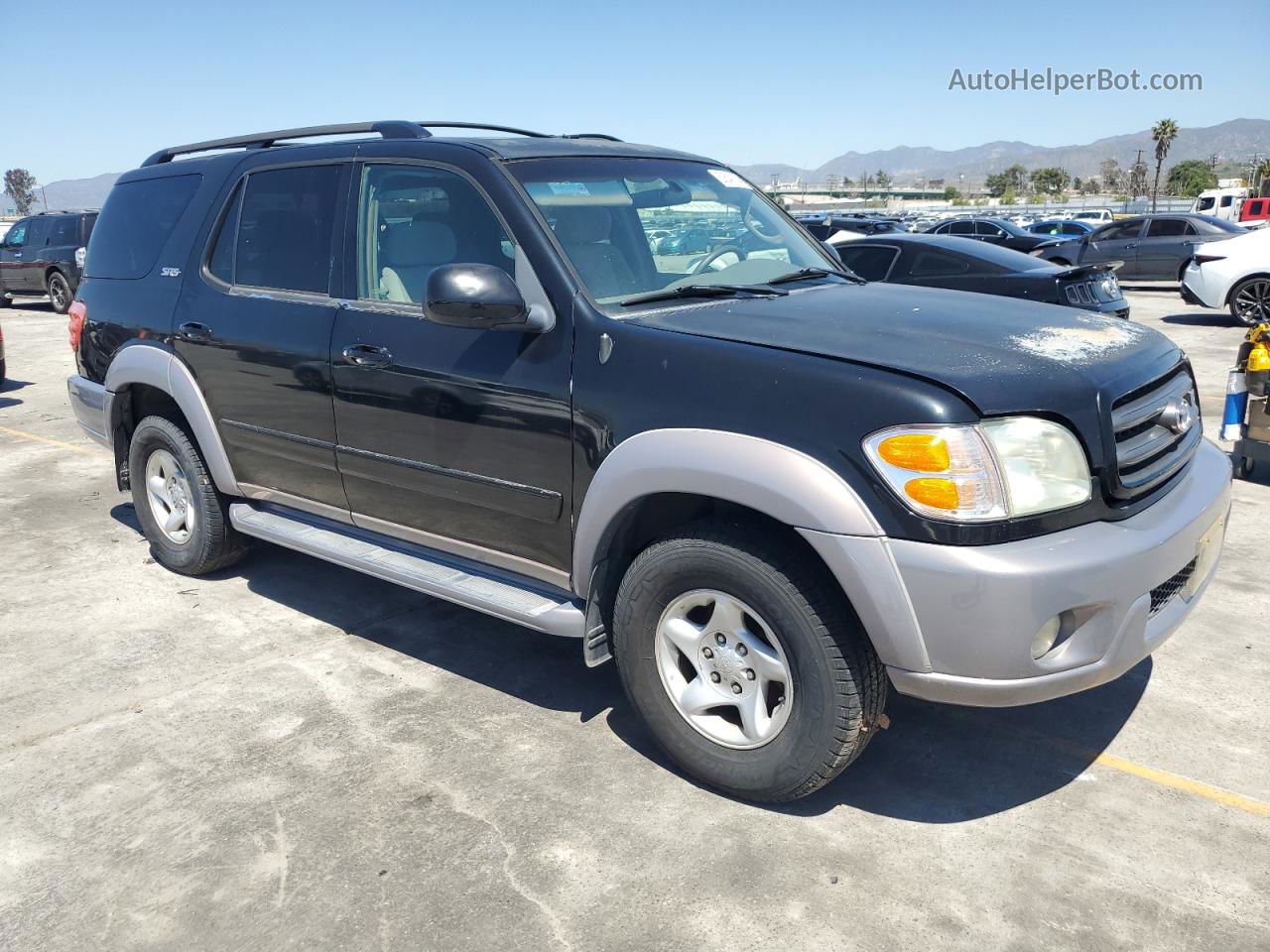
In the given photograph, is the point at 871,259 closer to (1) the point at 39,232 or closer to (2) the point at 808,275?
(2) the point at 808,275

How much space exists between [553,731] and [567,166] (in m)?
2.04

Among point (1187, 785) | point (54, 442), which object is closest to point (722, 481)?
point (1187, 785)

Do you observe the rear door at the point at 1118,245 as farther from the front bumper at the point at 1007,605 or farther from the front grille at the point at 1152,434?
the front bumper at the point at 1007,605

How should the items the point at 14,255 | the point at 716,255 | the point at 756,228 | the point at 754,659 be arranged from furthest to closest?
the point at 14,255 < the point at 756,228 < the point at 716,255 < the point at 754,659

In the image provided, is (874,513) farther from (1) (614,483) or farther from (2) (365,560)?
(2) (365,560)

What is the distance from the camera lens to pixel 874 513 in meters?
2.68

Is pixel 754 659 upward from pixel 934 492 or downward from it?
downward

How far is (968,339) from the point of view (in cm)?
305

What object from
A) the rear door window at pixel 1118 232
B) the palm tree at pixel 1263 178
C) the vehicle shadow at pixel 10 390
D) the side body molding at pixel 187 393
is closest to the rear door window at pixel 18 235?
the vehicle shadow at pixel 10 390

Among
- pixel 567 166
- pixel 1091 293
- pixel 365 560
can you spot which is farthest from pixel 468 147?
pixel 1091 293

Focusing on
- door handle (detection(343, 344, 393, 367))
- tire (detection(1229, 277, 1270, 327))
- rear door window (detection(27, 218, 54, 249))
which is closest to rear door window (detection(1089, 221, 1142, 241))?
tire (detection(1229, 277, 1270, 327))

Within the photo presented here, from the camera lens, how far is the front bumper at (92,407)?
5328 mm

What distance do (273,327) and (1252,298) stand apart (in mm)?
14185

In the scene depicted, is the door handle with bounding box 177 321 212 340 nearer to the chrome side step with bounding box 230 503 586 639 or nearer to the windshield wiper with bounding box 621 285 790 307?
the chrome side step with bounding box 230 503 586 639
